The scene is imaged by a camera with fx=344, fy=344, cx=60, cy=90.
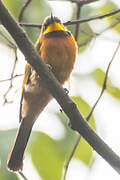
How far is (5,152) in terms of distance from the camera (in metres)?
2.42

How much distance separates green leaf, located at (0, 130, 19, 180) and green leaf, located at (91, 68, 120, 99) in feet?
3.16

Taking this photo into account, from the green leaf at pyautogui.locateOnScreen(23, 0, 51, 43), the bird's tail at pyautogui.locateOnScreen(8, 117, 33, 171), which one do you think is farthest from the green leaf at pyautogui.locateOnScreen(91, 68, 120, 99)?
the bird's tail at pyautogui.locateOnScreen(8, 117, 33, 171)

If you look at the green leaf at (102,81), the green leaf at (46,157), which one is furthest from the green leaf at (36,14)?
the green leaf at (46,157)

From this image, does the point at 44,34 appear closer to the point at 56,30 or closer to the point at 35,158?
the point at 56,30

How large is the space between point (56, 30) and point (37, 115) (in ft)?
2.96

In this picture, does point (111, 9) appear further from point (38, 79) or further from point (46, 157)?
point (46, 157)

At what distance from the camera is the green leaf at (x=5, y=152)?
87.1 inches

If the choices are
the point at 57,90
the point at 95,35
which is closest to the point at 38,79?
the point at 95,35

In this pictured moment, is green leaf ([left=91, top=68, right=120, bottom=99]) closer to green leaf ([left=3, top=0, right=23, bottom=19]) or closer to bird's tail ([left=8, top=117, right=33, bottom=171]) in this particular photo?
bird's tail ([left=8, top=117, right=33, bottom=171])

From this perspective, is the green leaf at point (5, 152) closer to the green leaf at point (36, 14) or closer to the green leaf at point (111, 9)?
the green leaf at point (36, 14)

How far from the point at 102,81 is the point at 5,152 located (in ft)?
4.05

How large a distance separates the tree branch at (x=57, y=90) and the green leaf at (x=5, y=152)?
1.72 feet

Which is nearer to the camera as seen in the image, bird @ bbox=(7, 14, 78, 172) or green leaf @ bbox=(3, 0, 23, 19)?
green leaf @ bbox=(3, 0, 23, 19)

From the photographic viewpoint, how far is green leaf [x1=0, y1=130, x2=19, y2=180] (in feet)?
7.26
